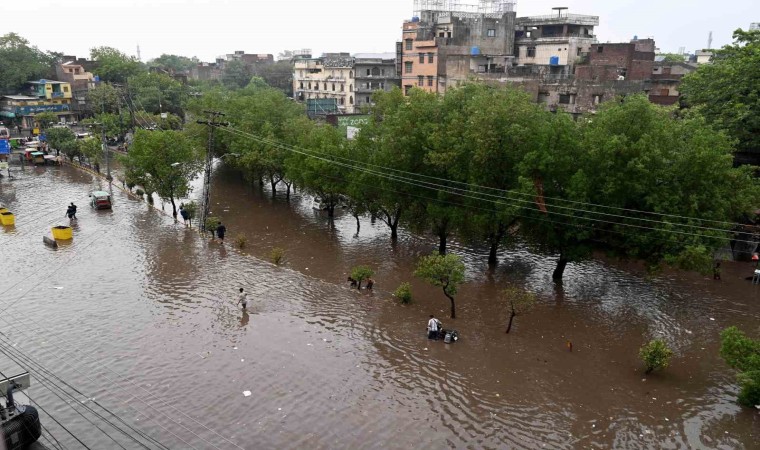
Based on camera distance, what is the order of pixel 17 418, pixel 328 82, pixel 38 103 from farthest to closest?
pixel 328 82, pixel 38 103, pixel 17 418

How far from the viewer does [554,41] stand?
180 feet

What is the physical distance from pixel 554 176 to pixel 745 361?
10.7 meters

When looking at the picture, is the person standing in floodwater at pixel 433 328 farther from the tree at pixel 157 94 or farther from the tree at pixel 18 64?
the tree at pixel 18 64

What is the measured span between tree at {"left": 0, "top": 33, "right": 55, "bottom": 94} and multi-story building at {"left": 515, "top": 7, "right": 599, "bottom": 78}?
70003 mm

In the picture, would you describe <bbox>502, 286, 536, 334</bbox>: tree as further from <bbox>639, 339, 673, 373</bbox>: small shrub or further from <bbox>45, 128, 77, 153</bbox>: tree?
<bbox>45, 128, 77, 153</bbox>: tree

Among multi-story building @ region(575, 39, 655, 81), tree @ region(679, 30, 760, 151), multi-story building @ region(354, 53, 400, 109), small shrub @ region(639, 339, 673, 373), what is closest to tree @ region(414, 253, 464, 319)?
small shrub @ region(639, 339, 673, 373)

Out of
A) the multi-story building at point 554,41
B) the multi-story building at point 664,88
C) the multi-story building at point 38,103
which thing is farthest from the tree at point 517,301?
the multi-story building at point 38,103

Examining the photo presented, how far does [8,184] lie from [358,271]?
38.8 meters

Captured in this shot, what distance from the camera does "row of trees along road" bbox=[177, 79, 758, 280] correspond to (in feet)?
72.6

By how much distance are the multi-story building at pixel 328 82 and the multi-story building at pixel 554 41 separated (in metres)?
24.3

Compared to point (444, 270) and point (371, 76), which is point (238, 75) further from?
point (444, 270)

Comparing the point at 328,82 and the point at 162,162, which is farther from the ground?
the point at 328,82

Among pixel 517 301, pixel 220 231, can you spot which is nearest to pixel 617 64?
pixel 517 301

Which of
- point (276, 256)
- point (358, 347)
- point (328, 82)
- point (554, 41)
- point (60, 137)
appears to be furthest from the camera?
point (328, 82)
